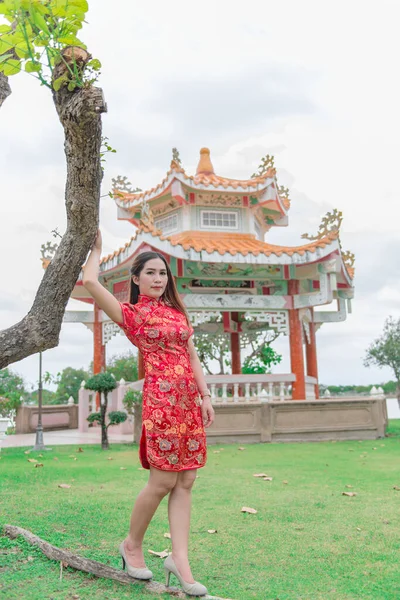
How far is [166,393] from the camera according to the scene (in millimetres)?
2570

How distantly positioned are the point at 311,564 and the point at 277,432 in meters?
7.45

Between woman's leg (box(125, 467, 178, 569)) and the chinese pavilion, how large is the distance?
8308 millimetres

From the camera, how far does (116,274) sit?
12.8 m

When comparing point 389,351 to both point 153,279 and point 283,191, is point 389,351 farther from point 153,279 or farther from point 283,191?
point 153,279

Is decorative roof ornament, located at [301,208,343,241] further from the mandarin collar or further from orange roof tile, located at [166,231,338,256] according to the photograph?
the mandarin collar

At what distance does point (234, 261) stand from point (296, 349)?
2.45 meters

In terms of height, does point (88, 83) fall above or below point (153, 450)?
above

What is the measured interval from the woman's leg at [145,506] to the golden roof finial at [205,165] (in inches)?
484

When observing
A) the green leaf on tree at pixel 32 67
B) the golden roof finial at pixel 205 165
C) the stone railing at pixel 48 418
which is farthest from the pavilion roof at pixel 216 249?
the green leaf on tree at pixel 32 67

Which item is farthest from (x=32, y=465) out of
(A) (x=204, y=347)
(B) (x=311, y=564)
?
(A) (x=204, y=347)

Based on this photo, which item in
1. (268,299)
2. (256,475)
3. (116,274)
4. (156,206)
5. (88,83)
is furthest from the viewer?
(156,206)

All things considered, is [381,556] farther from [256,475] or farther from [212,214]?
[212,214]

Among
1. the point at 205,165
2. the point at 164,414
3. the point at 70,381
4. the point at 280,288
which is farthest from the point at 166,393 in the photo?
the point at 70,381

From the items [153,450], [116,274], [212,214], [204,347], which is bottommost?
[153,450]
